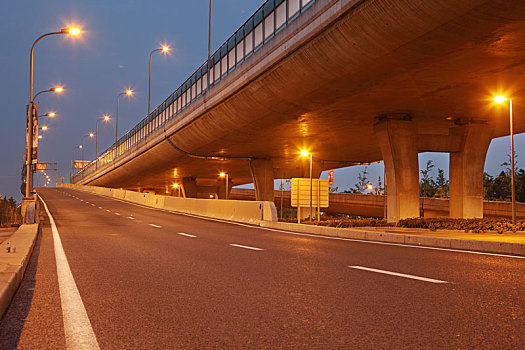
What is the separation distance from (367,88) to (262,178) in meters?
28.4

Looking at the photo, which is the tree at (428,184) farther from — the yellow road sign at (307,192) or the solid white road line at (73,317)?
the solid white road line at (73,317)

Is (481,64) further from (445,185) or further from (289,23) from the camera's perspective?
(445,185)

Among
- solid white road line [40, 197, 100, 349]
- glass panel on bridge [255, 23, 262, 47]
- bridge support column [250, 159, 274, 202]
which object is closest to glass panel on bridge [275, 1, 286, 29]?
glass panel on bridge [255, 23, 262, 47]

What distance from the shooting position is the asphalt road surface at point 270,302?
4312mm

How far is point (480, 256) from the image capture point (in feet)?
34.0

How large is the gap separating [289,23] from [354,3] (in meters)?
6.46

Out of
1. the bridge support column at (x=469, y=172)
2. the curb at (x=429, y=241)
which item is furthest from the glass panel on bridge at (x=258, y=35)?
the bridge support column at (x=469, y=172)

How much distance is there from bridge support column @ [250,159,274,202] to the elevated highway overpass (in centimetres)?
223

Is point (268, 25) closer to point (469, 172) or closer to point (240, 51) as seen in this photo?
point (240, 51)

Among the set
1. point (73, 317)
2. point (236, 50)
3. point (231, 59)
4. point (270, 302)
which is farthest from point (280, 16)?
point (73, 317)

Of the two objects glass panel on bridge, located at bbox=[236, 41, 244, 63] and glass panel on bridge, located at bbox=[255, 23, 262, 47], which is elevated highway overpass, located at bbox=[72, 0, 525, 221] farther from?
glass panel on bridge, located at bbox=[236, 41, 244, 63]

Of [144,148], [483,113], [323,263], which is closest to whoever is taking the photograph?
[323,263]

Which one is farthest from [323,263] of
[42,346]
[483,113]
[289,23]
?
[483,113]

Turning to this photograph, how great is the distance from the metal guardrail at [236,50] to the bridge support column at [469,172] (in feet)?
45.9
